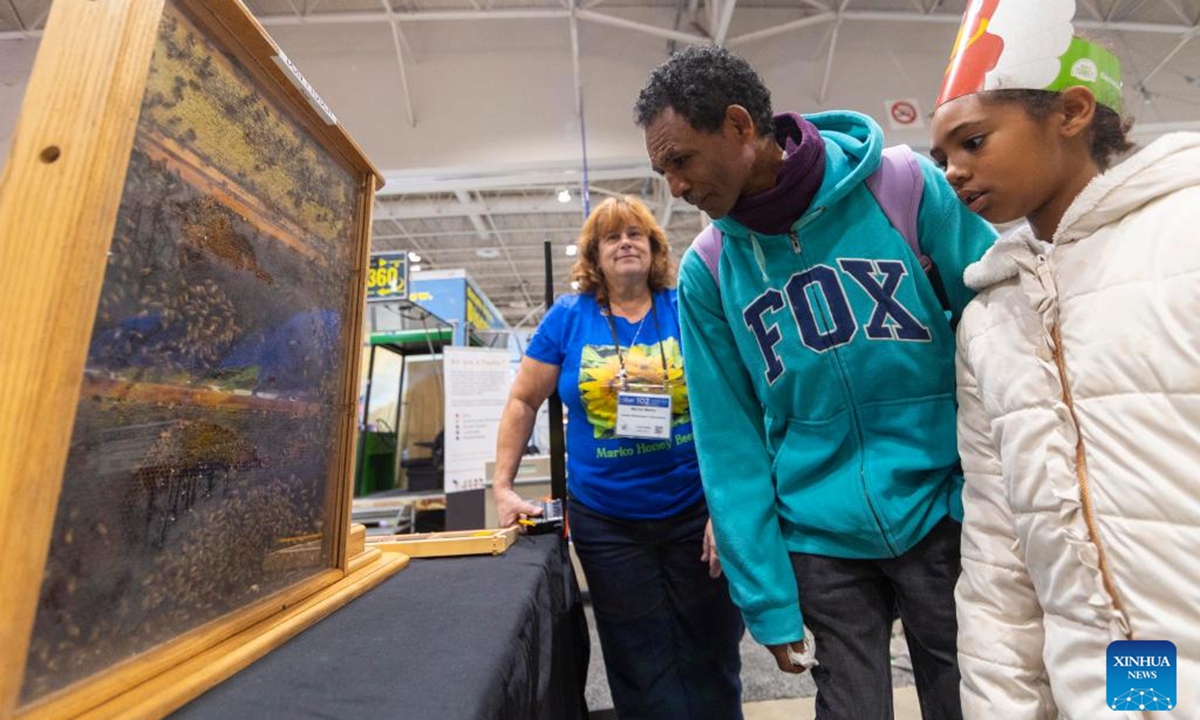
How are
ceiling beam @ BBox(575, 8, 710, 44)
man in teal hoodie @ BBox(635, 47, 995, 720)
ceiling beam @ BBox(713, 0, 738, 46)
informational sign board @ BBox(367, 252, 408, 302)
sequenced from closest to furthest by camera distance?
1. man in teal hoodie @ BBox(635, 47, 995, 720)
2. informational sign board @ BBox(367, 252, 408, 302)
3. ceiling beam @ BBox(713, 0, 738, 46)
4. ceiling beam @ BBox(575, 8, 710, 44)

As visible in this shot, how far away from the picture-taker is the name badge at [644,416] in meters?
1.32

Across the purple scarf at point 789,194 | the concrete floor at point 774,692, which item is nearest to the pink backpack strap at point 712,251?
the purple scarf at point 789,194

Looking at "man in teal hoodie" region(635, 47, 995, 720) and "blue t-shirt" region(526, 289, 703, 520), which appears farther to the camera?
"blue t-shirt" region(526, 289, 703, 520)

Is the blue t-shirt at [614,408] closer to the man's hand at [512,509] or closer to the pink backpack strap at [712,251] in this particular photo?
the man's hand at [512,509]

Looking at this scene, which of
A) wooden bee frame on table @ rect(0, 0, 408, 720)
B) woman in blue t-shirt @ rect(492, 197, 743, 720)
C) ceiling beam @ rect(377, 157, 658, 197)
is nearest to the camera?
wooden bee frame on table @ rect(0, 0, 408, 720)

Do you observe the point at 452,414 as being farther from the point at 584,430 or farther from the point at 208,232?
the point at 208,232

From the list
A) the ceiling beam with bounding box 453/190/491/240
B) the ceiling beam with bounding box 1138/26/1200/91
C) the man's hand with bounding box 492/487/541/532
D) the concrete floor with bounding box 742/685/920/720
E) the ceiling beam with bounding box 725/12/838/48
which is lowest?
the concrete floor with bounding box 742/685/920/720

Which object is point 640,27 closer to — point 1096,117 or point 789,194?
point 789,194

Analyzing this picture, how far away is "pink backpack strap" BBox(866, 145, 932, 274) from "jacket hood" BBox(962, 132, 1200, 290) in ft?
0.66

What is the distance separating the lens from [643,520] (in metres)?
1.33

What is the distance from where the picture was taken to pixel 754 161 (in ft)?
3.14

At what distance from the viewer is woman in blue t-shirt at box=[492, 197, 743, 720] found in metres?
1.32

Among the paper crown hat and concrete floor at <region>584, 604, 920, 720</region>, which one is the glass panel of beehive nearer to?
the paper crown hat

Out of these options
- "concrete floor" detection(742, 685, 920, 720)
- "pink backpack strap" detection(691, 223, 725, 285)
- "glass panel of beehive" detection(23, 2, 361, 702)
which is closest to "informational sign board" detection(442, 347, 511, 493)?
"concrete floor" detection(742, 685, 920, 720)
